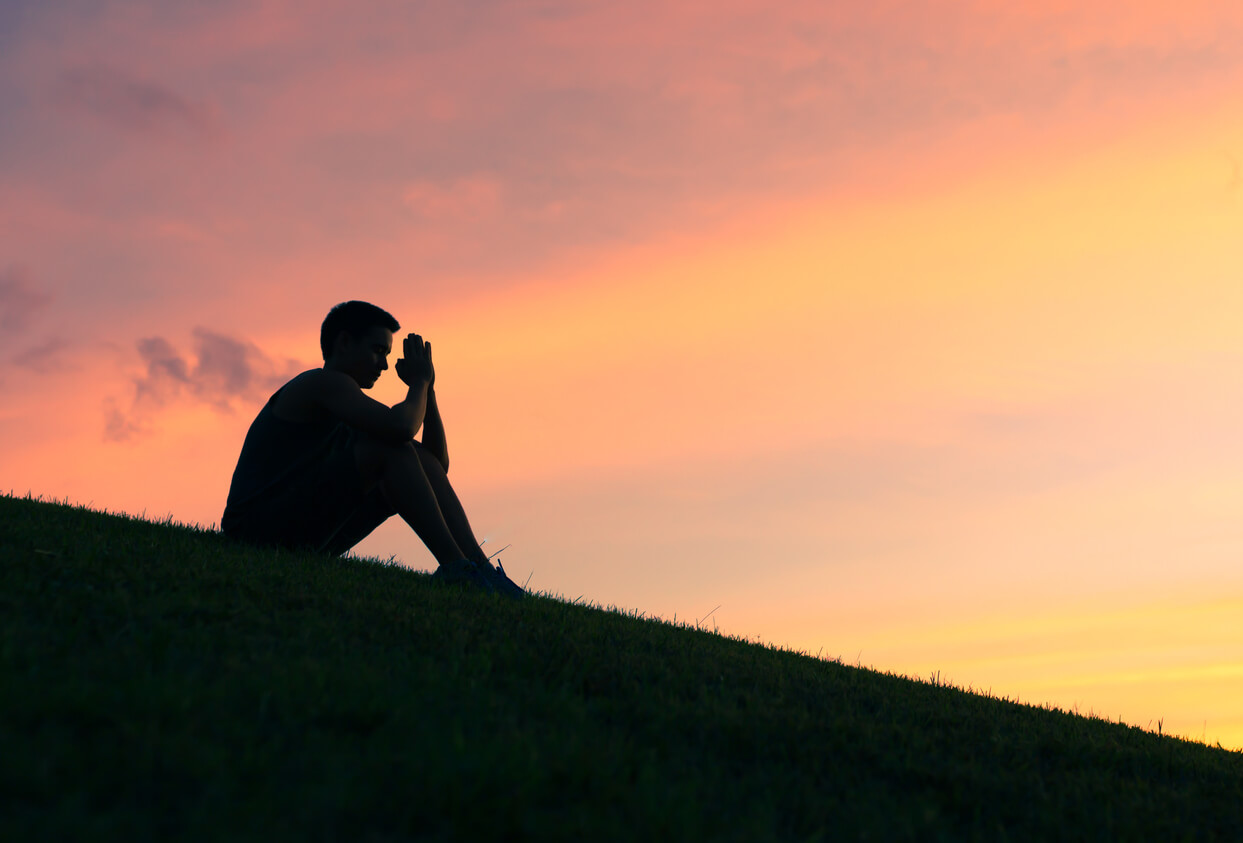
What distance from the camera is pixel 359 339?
808 centimetres

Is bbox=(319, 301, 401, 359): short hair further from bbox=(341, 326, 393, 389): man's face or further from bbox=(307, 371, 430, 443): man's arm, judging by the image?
bbox=(307, 371, 430, 443): man's arm

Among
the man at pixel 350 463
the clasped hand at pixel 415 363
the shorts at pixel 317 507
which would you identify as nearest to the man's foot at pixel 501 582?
the man at pixel 350 463

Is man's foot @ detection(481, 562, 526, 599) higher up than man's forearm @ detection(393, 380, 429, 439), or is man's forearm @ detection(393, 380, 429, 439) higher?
man's forearm @ detection(393, 380, 429, 439)

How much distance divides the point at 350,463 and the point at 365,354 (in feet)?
3.28

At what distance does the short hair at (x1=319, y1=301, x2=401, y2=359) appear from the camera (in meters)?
8.13

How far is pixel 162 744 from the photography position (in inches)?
142

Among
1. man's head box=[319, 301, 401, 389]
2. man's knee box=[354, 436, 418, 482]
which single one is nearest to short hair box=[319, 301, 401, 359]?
man's head box=[319, 301, 401, 389]

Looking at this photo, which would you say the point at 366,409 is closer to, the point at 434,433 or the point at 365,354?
the point at 365,354

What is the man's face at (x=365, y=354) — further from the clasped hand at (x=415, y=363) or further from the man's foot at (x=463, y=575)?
the man's foot at (x=463, y=575)

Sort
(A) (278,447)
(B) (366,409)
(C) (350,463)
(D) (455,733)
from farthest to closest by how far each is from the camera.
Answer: (A) (278,447)
(C) (350,463)
(B) (366,409)
(D) (455,733)

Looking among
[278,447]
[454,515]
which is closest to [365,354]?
[278,447]

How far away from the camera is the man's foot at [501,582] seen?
7.82m

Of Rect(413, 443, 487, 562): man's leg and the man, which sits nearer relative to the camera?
the man

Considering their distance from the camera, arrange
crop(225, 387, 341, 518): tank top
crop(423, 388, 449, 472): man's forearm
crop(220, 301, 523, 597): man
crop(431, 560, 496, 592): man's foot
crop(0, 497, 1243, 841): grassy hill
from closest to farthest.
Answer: crop(0, 497, 1243, 841): grassy hill → crop(220, 301, 523, 597): man → crop(431, 560, 496, 592): man's foot → crop(225, 387, 341, 518): tank top → crop(423, 388, 449, 472): man's forearm
